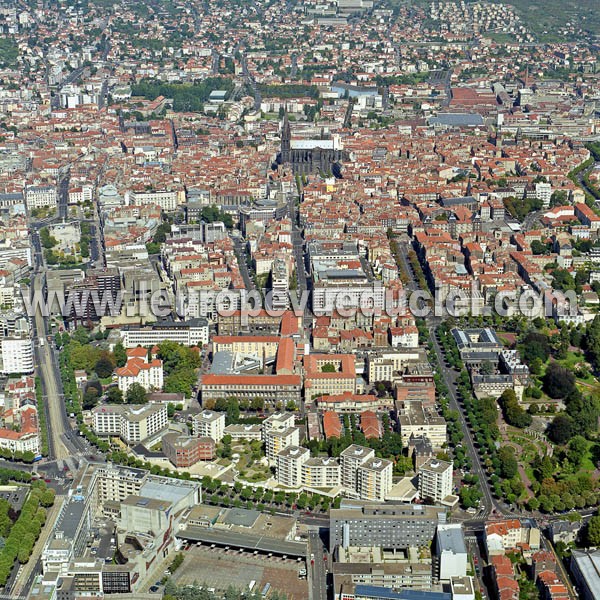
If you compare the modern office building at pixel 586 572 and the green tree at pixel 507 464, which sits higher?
the modern office building at pixel 586 572

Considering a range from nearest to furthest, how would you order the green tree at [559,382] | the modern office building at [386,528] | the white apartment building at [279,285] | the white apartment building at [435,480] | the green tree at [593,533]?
the modern office building at [386,528] → the green tree at [593,533] → the white apartment building at [435,480] → the green tree at [559,382] → the white apartment building at [279,285]

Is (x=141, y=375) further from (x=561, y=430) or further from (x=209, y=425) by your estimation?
(x=561, y=430)

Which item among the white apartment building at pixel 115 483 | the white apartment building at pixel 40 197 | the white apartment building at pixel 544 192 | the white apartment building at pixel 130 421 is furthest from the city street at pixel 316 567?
the white apartment building at pixel 544 192

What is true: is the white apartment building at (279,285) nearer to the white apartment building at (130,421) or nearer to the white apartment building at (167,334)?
the white apartment building at (167,334)

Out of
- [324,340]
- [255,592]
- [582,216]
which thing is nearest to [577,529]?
[255,592]

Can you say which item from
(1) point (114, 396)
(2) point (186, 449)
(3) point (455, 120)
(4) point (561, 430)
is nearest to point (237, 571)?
(2) point (186, 449)

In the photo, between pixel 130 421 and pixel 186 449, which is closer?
pixel 186 449

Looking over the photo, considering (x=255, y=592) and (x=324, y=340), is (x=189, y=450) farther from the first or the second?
(x=324, y=340)
